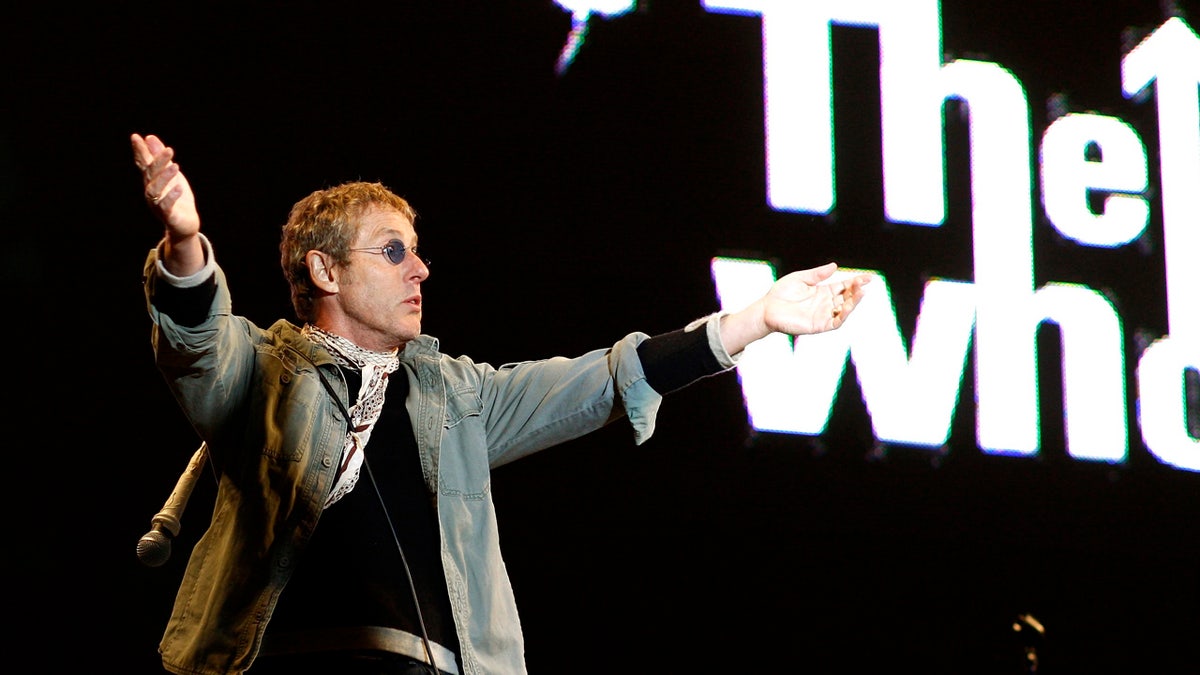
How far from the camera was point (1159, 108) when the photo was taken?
13.9 feet

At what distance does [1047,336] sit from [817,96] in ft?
2.84

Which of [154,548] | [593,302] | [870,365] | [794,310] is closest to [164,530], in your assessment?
[154,548]

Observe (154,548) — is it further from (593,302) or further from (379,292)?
(593,302)

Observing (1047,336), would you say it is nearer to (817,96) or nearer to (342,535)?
(817,96)

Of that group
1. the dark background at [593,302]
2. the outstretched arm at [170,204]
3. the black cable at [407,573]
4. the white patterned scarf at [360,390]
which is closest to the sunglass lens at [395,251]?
the white patterned scarf at [360,390]

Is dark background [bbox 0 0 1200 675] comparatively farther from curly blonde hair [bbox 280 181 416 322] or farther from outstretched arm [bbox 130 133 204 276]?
outstretched arm [bbox 130 133 204 276]

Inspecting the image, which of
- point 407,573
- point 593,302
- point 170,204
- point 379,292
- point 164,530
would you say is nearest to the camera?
point 170,204

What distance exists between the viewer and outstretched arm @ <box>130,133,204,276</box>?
1.90 m

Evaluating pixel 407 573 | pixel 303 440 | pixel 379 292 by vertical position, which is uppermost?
pixel 379 292

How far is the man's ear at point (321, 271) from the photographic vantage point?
2441 mm

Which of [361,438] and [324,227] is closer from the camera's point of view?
[361,438]

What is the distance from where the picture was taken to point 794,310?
216 centimetres

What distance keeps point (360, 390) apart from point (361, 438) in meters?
0.09

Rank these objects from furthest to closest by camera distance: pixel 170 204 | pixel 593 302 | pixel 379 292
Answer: pixel 593 302
pixel 379 292
pixel 170 204
